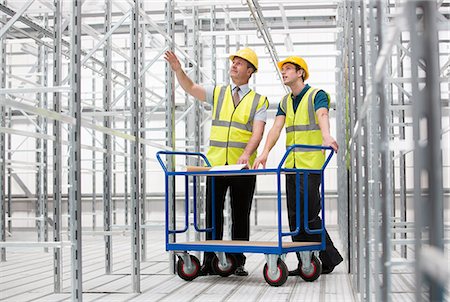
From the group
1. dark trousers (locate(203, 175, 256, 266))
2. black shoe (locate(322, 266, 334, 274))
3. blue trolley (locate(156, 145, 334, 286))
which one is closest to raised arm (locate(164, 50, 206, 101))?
blue trolley (locate(156, 145, 334, 286))

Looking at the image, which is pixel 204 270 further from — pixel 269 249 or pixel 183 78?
pixel 183 78

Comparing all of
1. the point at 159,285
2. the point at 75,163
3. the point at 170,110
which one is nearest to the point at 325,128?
the point at 170,110

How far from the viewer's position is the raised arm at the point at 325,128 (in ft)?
18.1

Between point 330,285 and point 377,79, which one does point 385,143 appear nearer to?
point 377,79

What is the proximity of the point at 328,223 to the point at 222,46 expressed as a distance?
4225 mm

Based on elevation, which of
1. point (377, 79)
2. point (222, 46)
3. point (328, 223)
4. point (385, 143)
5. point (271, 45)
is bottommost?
point (328, 223)

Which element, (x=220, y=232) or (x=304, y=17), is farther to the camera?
(x=304, y=17)

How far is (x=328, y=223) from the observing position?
14.4 metres

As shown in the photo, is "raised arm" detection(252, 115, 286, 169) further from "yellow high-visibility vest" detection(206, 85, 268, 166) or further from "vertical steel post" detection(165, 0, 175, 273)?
"vertical steel post" detection(165, 0, 175, 273)

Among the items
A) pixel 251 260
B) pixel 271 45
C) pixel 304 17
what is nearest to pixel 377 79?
pixel 251 260

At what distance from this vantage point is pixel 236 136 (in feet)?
19.6

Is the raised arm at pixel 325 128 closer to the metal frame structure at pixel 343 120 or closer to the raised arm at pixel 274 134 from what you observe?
the metal frame structure at pixel 343 120

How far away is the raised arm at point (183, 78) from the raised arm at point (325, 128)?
1.02 metres

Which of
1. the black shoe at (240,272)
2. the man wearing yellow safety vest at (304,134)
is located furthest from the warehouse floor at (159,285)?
the man wearing yellow safety vest at (304,134)
